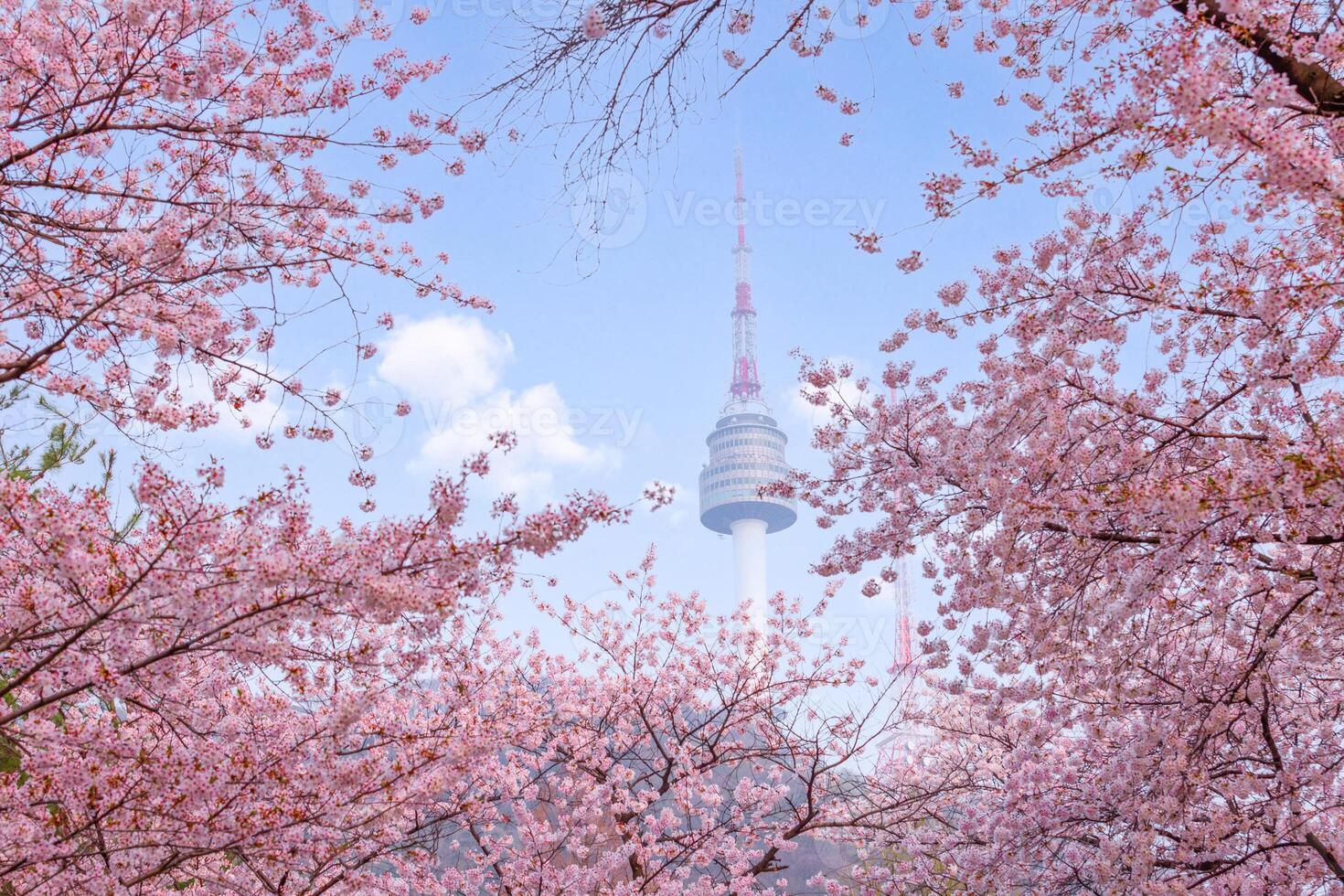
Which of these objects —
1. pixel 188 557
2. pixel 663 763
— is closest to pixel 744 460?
pixel 663 763

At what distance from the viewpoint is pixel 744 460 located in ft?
376

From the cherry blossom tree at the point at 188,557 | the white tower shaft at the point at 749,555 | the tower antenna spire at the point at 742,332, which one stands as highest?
the tower antenna spire at the point at 742,332

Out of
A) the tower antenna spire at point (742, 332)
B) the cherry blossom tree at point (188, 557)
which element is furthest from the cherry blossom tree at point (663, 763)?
the tower antenna spire at point (742, 332)

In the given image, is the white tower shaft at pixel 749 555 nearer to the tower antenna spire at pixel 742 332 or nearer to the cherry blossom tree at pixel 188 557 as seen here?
the tower antenna spire at pixel 742 332

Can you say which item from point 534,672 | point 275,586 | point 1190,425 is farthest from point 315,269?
point 534,672

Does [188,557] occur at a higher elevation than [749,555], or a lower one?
lower

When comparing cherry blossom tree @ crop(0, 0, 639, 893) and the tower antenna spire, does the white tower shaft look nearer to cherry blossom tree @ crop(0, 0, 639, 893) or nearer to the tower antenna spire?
the tower antenna spire

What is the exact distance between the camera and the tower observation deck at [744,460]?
11169 centimetres

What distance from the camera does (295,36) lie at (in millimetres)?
5742

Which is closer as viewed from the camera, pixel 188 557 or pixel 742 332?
pixel 188 557

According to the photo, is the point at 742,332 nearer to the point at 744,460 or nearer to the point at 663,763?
the point at 744,460

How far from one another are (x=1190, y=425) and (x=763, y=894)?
24.9 feet

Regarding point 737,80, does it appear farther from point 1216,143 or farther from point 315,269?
point 315,269

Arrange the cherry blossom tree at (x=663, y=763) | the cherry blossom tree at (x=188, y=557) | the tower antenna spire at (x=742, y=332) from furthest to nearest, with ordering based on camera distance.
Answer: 1. the tower antenna spire at (x=742, y=332)
2. the cherry blossom tree at (x=663, y=763)
3. the cherry blossom tree at (x=188, y=557)
